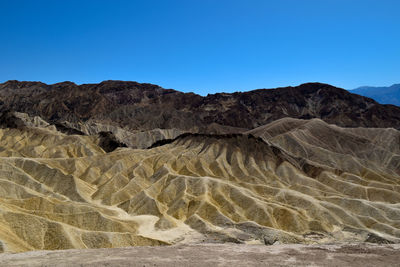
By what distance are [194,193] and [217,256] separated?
40014 millimetres

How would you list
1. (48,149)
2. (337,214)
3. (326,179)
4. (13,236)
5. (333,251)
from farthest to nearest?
(48,149)
(326,179)
(337,214)
(13,236)
(333,251)

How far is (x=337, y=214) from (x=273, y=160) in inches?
1447

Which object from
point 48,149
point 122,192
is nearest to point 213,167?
point 122,192

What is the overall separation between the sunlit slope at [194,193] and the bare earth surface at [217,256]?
853 cm

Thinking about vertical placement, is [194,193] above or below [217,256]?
above

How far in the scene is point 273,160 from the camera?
319 ft

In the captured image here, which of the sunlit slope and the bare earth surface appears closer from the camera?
the bare earth surface

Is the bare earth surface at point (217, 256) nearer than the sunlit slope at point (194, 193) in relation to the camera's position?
Yes

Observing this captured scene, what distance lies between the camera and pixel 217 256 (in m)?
30.2

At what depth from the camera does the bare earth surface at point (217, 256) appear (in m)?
27.4

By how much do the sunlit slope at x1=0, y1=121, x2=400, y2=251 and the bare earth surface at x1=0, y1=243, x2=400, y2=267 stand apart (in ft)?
28.0

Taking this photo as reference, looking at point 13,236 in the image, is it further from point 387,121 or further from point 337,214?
point 387,121

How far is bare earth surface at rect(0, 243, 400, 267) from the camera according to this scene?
27.4 m

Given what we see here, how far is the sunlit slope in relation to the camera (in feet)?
158
